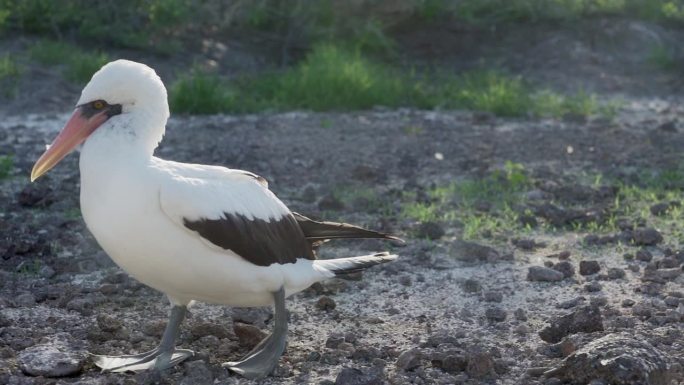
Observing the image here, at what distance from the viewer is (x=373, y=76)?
1214 cm

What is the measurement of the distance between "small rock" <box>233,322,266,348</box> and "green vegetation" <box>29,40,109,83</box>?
22.3 ft

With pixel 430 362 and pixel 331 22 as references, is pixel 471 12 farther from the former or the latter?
pixel 430 362

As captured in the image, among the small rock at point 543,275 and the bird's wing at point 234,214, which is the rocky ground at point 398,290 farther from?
the bird's wing at point 234,214

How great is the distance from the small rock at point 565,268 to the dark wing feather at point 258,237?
5.81ft

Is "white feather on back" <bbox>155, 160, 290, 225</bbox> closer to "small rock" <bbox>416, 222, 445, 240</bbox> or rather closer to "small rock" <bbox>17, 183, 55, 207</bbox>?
"small rock" <bbox>416, 222, 445, 240</bbox>

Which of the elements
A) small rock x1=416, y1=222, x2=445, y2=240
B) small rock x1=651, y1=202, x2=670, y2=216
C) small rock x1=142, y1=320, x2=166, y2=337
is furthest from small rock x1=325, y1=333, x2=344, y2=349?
small rock x1=651, y1=202, x2=670, y2=216

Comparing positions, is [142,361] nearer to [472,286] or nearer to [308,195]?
[472,286]

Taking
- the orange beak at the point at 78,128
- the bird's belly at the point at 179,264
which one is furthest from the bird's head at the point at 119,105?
the bird's belly at the point at 179,264

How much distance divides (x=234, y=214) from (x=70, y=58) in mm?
7820

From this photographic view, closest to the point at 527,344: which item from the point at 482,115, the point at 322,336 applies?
the point at 322,336

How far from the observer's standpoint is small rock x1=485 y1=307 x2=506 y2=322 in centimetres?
573

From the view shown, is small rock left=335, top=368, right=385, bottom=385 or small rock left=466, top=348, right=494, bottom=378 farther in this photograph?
small rock left=466, top=348, right=494, bottom=378

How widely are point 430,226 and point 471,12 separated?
7825 millimetres

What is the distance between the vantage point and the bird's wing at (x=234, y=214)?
460cm
